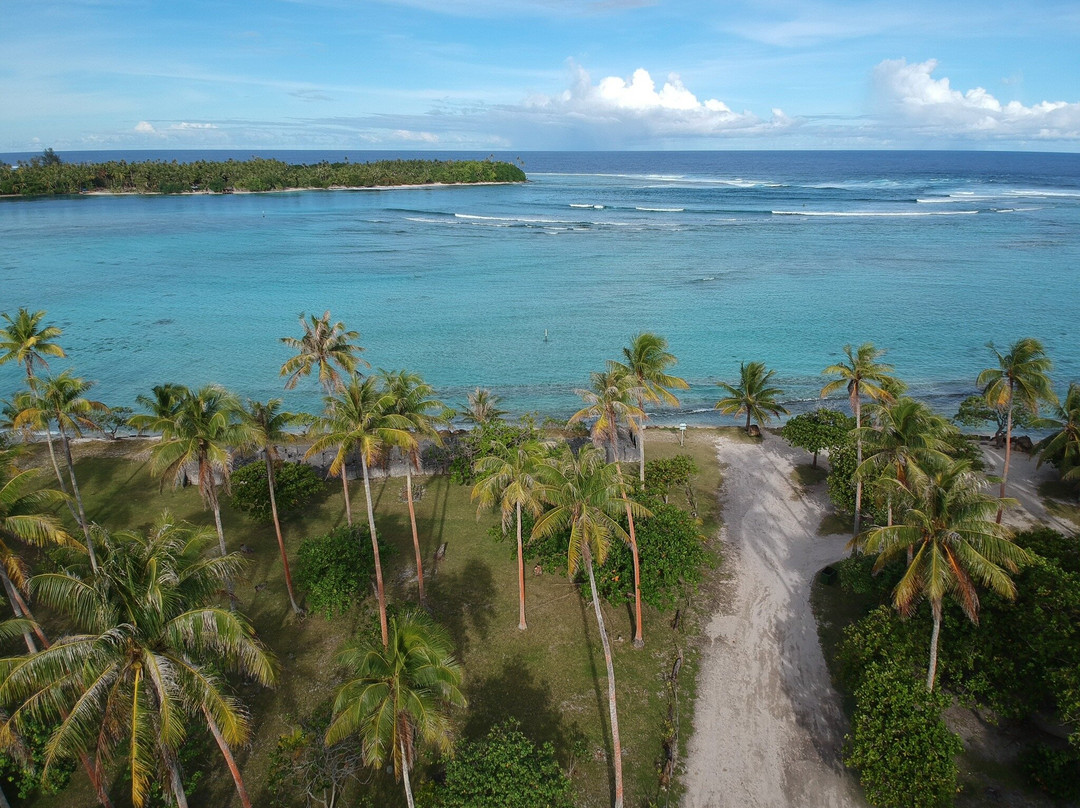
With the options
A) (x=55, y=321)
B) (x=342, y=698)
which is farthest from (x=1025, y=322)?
(x=55, y=321)

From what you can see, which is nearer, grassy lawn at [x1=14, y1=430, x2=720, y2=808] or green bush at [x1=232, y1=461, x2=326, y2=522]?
grassy lawn at [x1=14, y1=430, x2=720, y2=808]

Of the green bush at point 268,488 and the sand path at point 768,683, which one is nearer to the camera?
the sand path at point 768,683

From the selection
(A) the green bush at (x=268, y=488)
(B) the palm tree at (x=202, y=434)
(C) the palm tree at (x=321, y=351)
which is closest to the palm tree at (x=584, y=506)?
(B) the palm tree at (x=202, y=434)

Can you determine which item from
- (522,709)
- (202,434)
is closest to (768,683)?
(522,709)

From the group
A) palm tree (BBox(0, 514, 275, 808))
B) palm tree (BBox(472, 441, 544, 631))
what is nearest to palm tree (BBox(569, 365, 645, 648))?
palm tree (BBox(472, 441, 544, 631))

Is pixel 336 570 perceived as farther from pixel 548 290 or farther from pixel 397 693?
pixel 548 290

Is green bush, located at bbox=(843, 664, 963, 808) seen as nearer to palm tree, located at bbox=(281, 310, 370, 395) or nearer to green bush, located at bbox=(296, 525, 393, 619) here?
green bush, located at bbox=(296, 525, 393, 619)

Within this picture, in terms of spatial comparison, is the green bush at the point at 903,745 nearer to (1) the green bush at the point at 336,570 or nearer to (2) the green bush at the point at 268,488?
(1) the green bush at the point at 336,570
